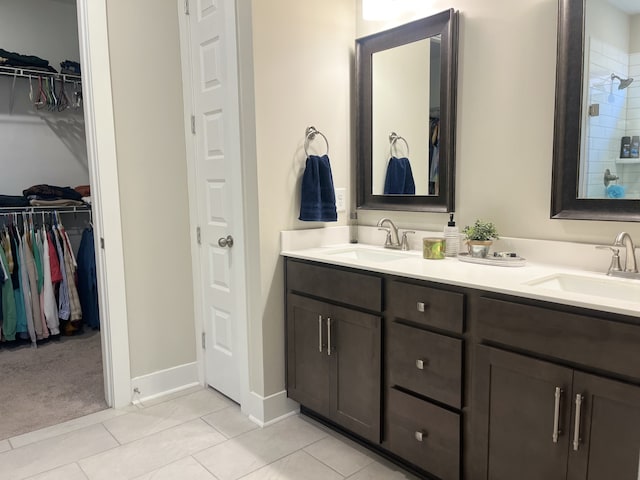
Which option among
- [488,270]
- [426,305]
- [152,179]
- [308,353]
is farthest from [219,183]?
[488,270]

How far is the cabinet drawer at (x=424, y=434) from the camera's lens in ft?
5.69

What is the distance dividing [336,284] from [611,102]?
4.13ft

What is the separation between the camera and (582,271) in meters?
1.82

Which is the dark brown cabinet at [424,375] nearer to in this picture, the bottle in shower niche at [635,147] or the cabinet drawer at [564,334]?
the cabinet drawer at [564,334]

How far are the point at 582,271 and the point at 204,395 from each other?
2.07 metres

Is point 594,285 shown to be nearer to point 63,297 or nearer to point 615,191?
point 615,191

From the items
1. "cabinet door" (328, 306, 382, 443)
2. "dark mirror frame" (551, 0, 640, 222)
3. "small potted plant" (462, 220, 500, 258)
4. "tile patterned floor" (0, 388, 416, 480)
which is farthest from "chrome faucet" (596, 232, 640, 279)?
"tile patterned floor" (0, 388, 416, 480)

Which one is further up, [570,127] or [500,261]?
[570,127]

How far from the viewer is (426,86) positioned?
92.0 inches

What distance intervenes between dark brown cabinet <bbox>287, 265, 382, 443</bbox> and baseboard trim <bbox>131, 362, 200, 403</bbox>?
0.75 metres

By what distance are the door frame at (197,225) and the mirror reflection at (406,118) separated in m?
0.72

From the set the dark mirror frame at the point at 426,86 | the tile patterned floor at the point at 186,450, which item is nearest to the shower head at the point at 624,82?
the dark mirror frame at the point at 426,86

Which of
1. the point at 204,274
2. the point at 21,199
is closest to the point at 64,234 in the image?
the point at 21,199

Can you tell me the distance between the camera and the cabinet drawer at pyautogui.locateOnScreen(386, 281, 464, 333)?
168 cm
